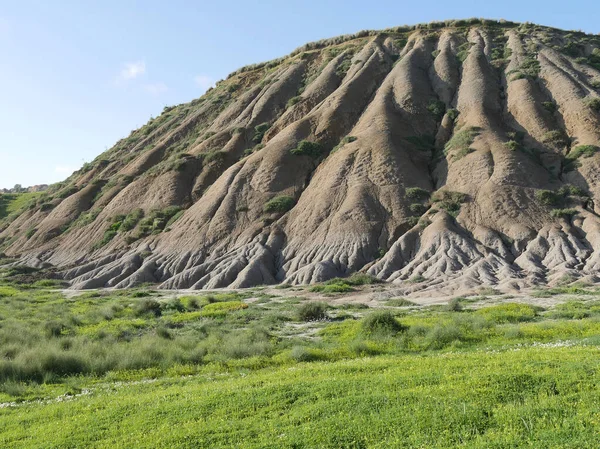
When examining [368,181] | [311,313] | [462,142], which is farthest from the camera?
[462,142]

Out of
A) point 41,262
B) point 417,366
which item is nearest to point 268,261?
point 41,262

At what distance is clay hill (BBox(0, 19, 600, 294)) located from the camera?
45594 mm

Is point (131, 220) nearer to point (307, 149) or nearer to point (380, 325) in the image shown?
point (307, 149)

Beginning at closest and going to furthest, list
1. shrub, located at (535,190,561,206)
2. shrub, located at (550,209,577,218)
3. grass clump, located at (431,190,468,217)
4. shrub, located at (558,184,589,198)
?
shrub, located at (550,209,577,218)
shrub, located at (535,190,561,206)
shrub, located at (558,184,589,198)
grass clump, located at (431,190,468,217)

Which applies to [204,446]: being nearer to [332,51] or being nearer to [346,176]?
[346,176]

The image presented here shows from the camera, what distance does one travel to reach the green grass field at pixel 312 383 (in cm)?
851

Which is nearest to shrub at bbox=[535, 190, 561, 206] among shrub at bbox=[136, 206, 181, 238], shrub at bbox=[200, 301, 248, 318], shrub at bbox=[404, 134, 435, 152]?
shrub at bbox=[404, 134, 435, 152]

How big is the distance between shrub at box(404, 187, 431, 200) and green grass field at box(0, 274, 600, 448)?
27356 mm

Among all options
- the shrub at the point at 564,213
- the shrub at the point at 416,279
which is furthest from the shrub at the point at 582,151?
the shrub at the point at 416,279

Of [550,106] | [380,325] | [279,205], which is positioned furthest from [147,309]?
[550,106]

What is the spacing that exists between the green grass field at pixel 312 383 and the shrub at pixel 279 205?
29983 millimetres

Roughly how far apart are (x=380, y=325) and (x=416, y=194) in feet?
109

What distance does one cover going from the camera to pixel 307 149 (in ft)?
208

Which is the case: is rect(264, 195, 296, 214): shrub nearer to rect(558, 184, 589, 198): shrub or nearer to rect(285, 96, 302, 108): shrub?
rect(285, 96, 302, 108): shrub
